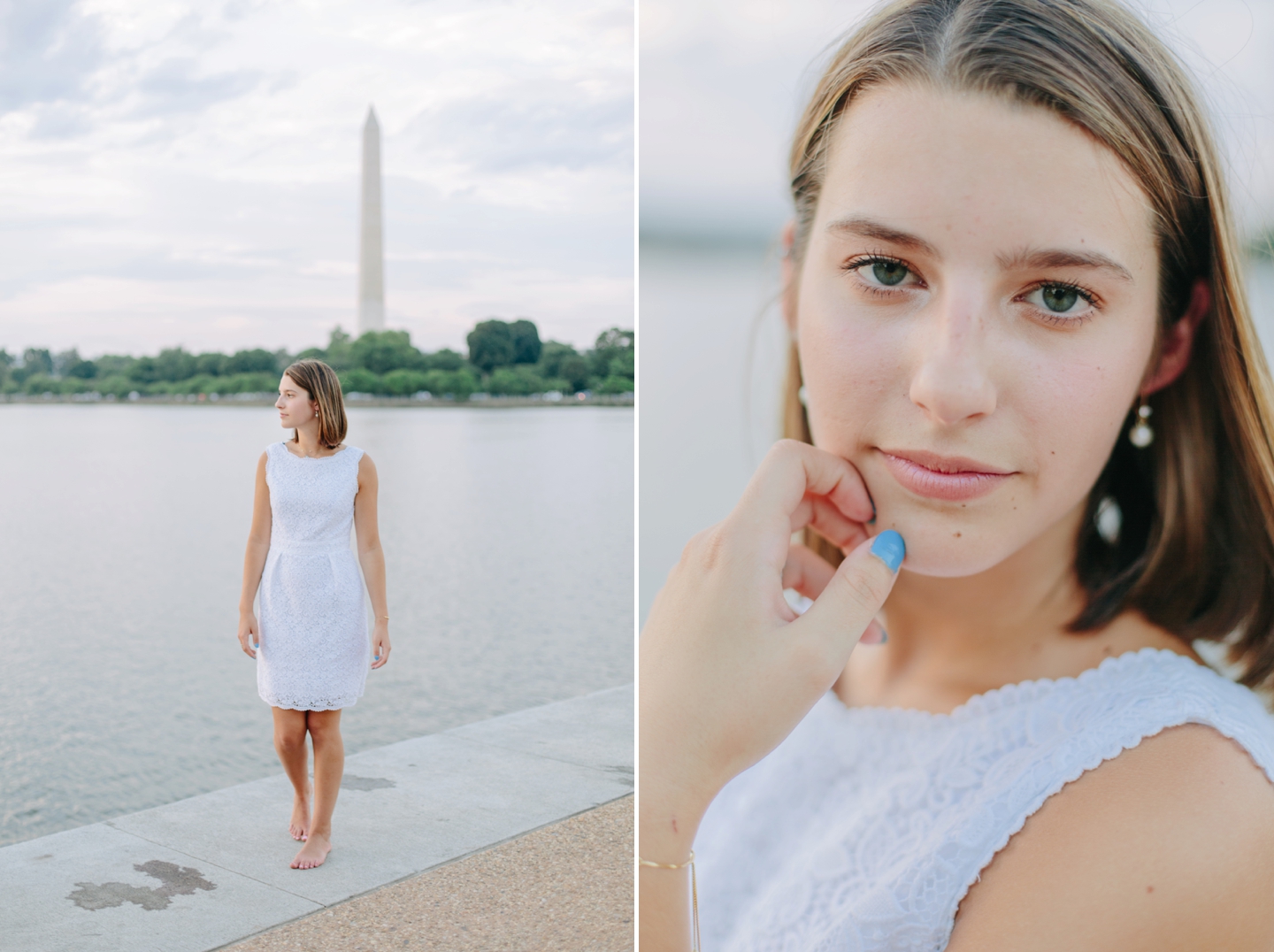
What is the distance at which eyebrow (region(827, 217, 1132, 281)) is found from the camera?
1.31m

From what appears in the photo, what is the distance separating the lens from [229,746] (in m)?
6.14

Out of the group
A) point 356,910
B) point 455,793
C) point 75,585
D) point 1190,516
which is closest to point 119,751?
point 455,793

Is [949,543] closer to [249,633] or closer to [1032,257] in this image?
[1032,257]

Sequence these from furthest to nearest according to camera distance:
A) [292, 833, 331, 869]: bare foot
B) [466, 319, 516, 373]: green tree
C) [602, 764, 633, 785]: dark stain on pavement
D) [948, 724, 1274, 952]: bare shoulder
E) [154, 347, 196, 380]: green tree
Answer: [466, 319, 516, 373]: green tree, [154, 347, 196, 380]: green tree, [602, 764, 633, 785]: dark stain on pavement, [292, 833, 331, 869]: bare foot, [948, 724, 1274, 952]: bare shoulder

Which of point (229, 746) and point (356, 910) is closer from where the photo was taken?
point (356, 910)

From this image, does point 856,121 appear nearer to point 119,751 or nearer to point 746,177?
point 746,177

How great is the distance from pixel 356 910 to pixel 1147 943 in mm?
2534

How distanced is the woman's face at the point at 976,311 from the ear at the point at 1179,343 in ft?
0.05

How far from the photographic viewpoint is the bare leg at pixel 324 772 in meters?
3.60

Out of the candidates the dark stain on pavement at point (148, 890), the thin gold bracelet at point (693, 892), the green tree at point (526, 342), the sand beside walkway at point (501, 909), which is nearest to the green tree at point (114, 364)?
the green tree at point (526, 342)

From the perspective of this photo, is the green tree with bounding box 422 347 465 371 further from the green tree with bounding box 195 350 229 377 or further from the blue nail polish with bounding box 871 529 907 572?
the blue nail polish with bounding box 871 529 907 572

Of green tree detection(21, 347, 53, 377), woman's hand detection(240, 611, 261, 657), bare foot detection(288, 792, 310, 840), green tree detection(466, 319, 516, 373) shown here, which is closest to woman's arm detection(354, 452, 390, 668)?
woman's hand detection(240, 611, 261, 657)

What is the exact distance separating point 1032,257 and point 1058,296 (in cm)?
5

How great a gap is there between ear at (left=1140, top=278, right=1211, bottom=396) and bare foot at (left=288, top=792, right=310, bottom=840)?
3098 millimetres
